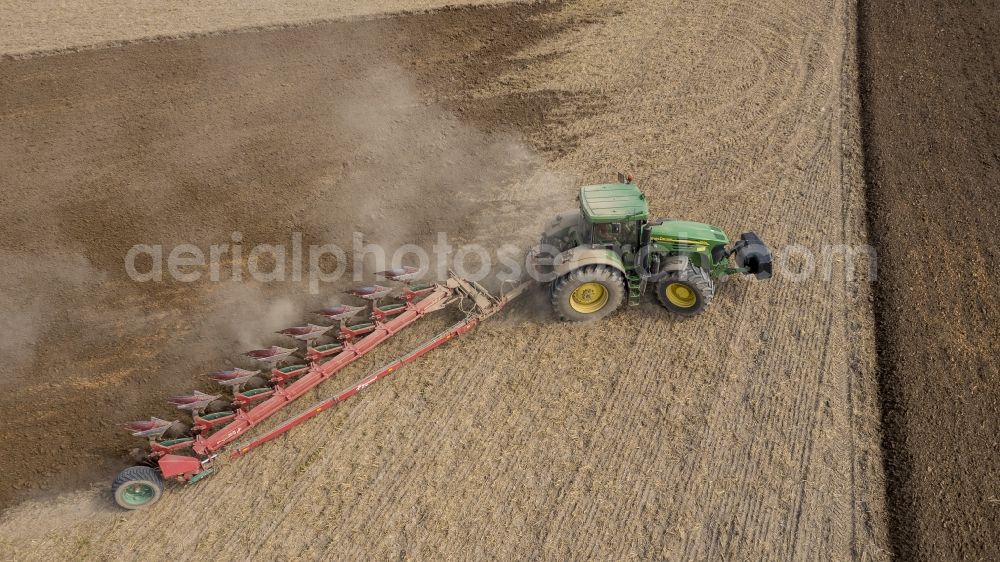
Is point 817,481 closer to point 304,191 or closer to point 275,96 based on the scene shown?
point 304,191

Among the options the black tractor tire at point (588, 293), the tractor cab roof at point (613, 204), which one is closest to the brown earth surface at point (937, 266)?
the black tractor tire at point (588, 293)

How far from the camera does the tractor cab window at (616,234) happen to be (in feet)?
31.2

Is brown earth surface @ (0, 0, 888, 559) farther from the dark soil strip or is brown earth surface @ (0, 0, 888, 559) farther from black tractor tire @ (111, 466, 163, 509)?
black tractor tire @ (111, 466, 163, 509)

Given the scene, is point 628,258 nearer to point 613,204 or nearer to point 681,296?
point 613,204

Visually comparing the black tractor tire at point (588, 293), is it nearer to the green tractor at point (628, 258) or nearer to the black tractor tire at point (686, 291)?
the green tractor at point (628, 258)

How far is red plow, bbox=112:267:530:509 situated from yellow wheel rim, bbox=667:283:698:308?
7.88ft

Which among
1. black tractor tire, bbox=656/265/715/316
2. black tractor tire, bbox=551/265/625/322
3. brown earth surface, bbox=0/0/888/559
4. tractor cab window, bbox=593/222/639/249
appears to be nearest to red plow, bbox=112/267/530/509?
brown earth surface, bbox=0/0/888/559

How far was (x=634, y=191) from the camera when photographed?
9.95 metres

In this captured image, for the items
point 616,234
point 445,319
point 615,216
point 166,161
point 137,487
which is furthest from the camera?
point 166,161

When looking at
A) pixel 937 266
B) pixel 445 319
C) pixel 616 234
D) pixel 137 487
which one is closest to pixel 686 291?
pixel 616 234

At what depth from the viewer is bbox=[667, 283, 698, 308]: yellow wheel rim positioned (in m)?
10.0

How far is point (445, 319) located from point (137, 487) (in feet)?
16.4

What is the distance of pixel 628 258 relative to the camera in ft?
32.5

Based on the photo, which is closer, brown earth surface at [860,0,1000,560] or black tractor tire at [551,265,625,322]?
brown earth surface at [860,0,1000,560]
